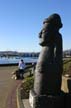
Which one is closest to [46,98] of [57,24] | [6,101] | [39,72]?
[39,72]

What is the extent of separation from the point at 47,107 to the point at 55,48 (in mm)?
1486

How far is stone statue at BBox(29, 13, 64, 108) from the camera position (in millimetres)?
8141

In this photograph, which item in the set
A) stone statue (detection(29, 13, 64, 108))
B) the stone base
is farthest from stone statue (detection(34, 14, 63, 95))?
the stone base

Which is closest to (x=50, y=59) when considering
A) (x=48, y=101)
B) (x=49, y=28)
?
(x=49, y=28)

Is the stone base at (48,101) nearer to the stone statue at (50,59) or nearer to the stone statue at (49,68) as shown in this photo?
the stone statue at (49,68)

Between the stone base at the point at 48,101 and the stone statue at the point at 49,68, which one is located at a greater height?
the stone statue at the point at 49,68

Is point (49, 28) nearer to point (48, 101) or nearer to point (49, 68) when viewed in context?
point (49, 68)

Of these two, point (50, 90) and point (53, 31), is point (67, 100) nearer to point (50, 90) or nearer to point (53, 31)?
point (50, 90)

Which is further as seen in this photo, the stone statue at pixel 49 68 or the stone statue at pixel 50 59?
the stone statue at pixel 50 59

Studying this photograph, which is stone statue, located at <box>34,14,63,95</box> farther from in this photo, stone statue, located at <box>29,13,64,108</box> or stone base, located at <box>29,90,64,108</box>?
stone base, located at <box>29,90,64,108</box>

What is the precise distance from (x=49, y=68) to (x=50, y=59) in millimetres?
229

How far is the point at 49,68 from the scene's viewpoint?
830 centimetres

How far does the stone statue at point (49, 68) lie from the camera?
26.7 ft

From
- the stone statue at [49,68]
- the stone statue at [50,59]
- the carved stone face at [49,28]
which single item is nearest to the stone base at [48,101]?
the stone statue at [49,68]
